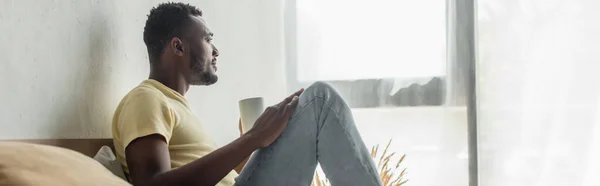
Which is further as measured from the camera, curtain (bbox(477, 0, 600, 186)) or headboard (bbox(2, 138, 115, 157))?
curtain (bbox(477, 0, 600, 186))

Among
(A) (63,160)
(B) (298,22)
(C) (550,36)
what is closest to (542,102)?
(C) (550,36)

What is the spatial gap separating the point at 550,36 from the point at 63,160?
62.2 inches

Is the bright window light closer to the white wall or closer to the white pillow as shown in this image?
the white wall

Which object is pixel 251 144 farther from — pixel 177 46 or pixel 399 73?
pixel 399 73

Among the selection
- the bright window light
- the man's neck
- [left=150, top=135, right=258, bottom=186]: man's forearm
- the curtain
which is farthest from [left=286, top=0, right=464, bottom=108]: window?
[left=150, top=135, right=258, bottom=186]: man's forearm

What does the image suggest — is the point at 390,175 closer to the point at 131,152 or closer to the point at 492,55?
the point at 492,55

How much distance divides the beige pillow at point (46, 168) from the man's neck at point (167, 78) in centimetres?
60

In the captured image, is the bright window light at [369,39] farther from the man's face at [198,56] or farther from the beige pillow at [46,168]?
the beige pillow at [46,168]

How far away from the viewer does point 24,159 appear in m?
0.74

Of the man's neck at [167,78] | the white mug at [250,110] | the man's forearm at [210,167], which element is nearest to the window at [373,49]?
the white mug at [250,110]

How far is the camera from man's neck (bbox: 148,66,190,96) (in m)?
1.46

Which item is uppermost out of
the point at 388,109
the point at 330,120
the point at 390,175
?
the point at 330,120

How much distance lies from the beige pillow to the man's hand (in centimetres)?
42

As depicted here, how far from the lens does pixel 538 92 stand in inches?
77.3
